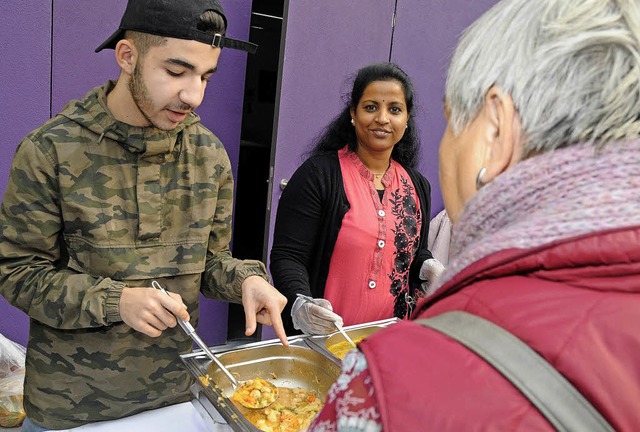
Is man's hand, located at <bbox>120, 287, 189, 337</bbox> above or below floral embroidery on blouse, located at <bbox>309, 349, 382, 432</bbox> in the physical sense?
below

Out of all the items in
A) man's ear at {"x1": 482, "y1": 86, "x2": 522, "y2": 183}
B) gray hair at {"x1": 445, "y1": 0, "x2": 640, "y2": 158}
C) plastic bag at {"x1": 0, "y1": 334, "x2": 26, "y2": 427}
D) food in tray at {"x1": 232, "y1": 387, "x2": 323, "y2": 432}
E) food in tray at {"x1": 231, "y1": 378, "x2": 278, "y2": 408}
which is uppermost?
gray hair at {"x1": 445, "y1": 0, "x2": 640, "y2": 158}

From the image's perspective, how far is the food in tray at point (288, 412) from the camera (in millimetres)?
1198

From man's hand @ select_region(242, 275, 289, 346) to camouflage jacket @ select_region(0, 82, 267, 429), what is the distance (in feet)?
0.17

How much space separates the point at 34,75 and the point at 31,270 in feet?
5.12

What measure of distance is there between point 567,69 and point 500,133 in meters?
0.10

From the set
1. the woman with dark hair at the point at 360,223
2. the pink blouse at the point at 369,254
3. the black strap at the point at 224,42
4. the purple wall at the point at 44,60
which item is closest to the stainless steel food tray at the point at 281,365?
the woman with dark hair at the point at 360,223

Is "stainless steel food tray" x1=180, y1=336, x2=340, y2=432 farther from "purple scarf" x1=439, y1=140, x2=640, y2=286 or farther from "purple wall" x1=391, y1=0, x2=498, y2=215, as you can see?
"purple wall" x1=391, y1=0, x2=498, y2=215

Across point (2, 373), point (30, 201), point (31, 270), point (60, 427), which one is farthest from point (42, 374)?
point (2, 373)

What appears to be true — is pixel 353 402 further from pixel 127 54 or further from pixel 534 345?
pixel 127 54

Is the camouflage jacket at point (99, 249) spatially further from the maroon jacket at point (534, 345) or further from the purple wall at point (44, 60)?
the purple wall at point (44, 60)

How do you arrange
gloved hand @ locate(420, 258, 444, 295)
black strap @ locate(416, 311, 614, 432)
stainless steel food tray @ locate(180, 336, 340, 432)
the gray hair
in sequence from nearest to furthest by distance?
black strap @ locate(416, 311, 614, 432) → the gray hair → stainless steel food tray @ locate(180, 336, 340, 432) → gloved hand @ locate(420, 258, 444, 295)

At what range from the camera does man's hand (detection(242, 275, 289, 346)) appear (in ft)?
4.28

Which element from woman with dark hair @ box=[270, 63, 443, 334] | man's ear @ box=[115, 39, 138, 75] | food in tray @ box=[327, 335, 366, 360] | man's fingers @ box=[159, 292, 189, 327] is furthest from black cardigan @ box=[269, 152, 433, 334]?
man's ear @ box=[115, 39, 138, 75]

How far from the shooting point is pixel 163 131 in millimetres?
1277
